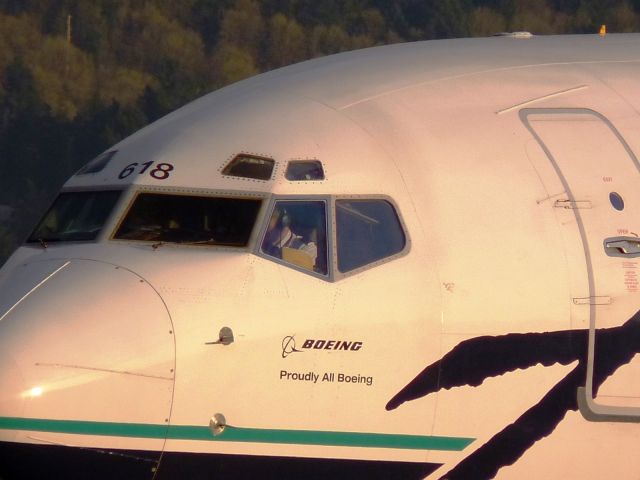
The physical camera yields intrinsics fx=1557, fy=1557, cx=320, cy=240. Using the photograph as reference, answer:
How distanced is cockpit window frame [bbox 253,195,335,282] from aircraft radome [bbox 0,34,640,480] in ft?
0.06

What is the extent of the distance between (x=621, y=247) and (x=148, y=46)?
71.5 m

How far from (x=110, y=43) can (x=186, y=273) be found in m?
74.1

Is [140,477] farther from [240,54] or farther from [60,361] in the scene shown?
[240,54]

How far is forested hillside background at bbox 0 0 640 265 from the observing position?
65.4 metres

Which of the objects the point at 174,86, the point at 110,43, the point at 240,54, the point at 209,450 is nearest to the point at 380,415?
the point at 209,450

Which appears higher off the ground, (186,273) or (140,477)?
(186,273)

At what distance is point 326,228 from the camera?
12.4 meters

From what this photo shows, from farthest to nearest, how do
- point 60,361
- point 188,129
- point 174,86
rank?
point 174,86
point 188,129
point 60,361

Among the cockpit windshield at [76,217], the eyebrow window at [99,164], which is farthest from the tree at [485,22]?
the cockpit windshield at [76,217]

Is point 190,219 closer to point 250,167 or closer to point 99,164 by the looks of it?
point 250,167

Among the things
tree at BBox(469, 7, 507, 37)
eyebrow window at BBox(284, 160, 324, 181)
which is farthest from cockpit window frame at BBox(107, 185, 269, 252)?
tree at BBox(469, 7, 507, 37)

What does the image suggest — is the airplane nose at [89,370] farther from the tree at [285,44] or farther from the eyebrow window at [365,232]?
the tree at [285,44]

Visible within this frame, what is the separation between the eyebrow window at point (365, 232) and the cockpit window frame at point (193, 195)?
0.65 metres

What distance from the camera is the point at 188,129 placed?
42.7ft
